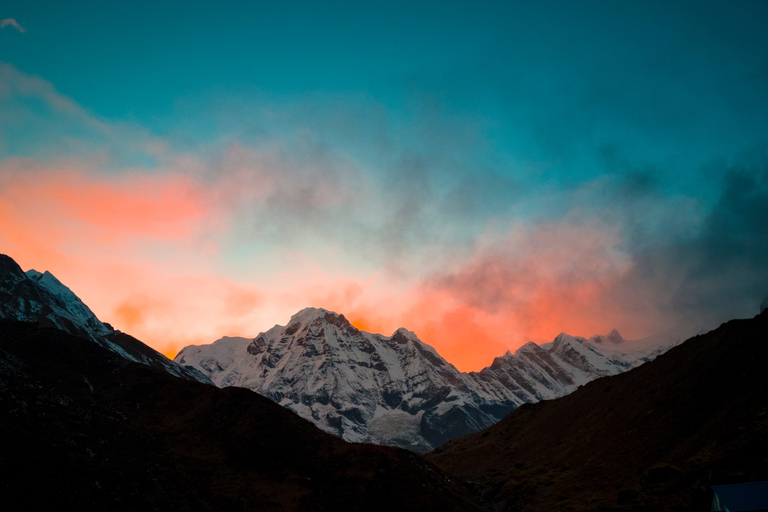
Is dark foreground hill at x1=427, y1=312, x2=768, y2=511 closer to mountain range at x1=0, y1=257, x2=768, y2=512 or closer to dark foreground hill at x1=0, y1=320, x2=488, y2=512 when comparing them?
mountain range at x1=0, y1=257, x2=768, y2=512

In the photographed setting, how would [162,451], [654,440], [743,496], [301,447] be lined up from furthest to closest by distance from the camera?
[654,440]
[301,447]
[162,451]
[743,496]

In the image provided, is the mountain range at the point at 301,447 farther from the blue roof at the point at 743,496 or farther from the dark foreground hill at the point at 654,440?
the blue roof at the point at 743,496

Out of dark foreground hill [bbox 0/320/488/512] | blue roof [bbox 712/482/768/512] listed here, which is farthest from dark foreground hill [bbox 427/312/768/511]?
dark foreground hill [bbox 0/320/488/512]

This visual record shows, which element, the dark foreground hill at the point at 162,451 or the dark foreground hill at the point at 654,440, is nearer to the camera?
the dark foreground hill at the point at 162,451

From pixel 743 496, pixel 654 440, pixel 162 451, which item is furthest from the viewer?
pixel 654 440

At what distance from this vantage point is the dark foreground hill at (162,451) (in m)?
34.6

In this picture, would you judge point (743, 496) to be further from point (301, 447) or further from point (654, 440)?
point (301, 447)

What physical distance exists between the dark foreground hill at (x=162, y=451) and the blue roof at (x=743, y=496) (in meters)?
27.3

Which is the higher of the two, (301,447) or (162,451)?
(301,447)

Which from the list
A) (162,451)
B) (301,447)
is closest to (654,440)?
(301,447)

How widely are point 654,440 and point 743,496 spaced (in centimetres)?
2703

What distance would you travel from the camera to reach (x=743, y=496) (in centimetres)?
3844

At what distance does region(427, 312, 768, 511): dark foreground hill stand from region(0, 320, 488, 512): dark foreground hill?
2015 centimetres

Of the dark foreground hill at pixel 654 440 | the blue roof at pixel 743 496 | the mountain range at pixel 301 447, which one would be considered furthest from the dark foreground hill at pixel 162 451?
the blue roof at pixel 743 496
